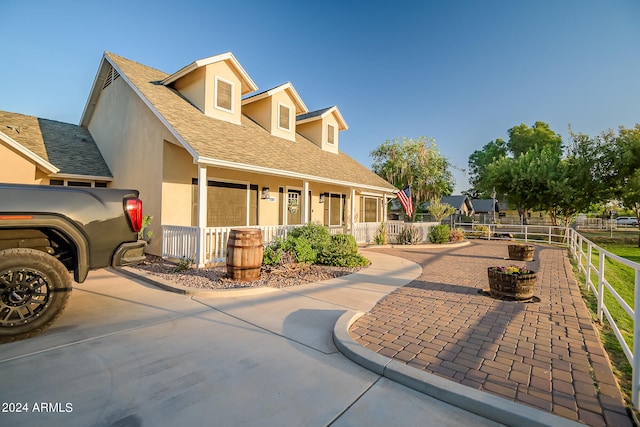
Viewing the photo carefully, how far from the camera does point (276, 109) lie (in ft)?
42.1

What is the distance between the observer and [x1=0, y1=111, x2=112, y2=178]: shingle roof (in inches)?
372

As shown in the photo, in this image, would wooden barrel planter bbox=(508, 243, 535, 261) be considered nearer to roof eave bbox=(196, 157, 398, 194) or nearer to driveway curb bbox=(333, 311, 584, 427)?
roof eave bbox=(196, 157, 398, 194)

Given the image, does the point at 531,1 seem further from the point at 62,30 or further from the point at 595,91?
the point at 62,30

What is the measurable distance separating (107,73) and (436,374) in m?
14.2

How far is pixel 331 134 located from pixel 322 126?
0.94m

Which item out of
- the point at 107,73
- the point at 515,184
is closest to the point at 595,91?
the point at 515,184

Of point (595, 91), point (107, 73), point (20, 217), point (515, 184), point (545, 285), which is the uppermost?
point (595, 91)

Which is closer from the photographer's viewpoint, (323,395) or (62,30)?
(323,395)

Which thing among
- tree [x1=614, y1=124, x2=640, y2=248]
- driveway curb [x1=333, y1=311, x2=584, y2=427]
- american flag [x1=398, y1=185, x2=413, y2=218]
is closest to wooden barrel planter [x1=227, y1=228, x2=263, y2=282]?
driveway curb [x1=333, y1=311, x2=584, y2=427]

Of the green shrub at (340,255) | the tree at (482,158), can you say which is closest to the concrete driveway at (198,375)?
the green shrub at (340,255)

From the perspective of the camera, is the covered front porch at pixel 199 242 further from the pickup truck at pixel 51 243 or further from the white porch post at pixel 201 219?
the pickup truck at pixel 51 243

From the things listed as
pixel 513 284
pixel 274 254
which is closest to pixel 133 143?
pixel 274 254

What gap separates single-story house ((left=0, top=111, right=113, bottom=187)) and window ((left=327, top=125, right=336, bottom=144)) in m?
10.2

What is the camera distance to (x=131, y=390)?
94.3 inches
